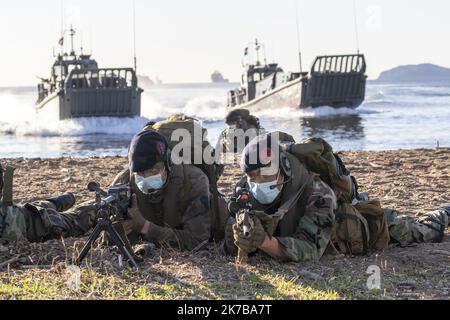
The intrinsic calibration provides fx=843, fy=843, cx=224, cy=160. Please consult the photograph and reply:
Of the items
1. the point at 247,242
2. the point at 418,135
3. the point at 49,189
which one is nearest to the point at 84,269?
the point at 247,242

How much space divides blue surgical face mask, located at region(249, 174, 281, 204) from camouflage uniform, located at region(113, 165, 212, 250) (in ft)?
1.98

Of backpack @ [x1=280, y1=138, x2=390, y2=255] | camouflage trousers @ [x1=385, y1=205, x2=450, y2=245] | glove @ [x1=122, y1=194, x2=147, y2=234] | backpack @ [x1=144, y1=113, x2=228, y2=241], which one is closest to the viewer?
glove @ [x1=122, y1=194, x2=147, y2=234]

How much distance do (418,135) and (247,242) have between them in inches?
765

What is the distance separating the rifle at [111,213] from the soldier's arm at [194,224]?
1.45ft

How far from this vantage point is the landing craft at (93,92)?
29.0 meters

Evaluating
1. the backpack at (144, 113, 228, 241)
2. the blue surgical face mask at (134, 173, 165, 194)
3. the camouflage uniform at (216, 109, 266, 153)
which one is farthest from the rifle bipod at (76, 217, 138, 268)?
the camouflage uniform at (216, 109, 266, 153)

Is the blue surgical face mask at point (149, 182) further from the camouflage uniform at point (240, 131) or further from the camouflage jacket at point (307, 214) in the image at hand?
the camouflage uniform at point (240, 131)

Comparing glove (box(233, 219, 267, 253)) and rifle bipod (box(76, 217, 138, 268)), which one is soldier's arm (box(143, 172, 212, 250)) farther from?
glove (box(233, 219, 267, 253))

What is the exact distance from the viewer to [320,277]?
16.1ft

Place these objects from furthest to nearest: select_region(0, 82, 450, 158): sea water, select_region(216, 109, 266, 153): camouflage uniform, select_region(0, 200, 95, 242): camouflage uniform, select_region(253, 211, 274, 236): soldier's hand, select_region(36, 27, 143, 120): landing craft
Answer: select_region(36, 27, 143, 120): landing craft, select_region(0, 82, 450, 158): sea water, select_region(216, 109, 266, 153): camouflage uniform, select_region(0, 200, 95, 242): camouflage uniform, select_region(253, 211, 274, 236): soldier's hand

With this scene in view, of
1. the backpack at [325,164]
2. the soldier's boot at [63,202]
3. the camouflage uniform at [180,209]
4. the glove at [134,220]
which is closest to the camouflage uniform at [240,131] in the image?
the soldier's boot at [63,202]

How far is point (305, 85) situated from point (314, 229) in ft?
97.9

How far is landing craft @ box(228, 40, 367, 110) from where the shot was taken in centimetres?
3484

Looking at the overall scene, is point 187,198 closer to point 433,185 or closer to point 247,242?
point 247,242
